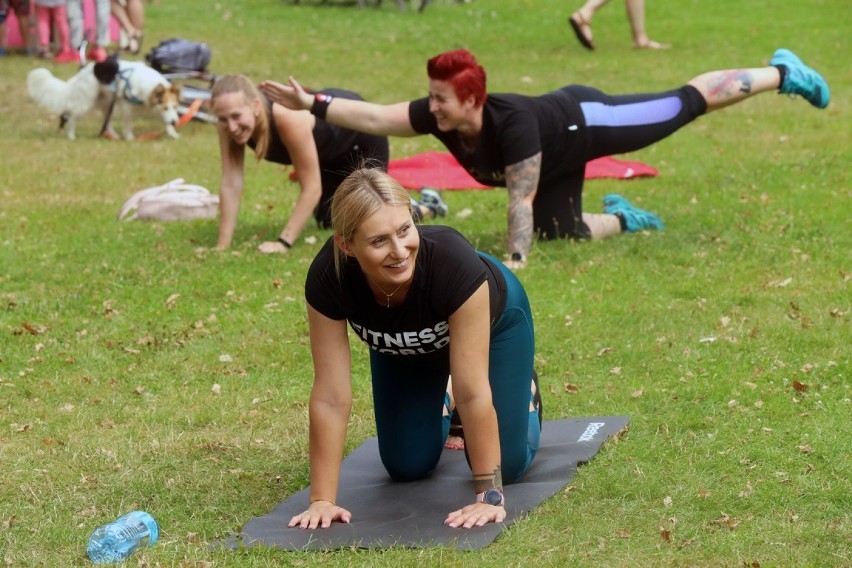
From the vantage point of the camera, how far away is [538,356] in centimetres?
643

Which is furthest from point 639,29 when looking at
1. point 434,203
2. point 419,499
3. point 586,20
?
point 419,499

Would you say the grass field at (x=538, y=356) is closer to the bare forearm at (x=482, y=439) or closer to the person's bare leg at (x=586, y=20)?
the bare forearm at (x=482, y=439)

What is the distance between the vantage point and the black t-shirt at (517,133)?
7711 mm

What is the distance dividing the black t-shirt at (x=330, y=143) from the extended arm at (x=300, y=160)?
0.10 meters

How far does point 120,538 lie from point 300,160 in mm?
4559

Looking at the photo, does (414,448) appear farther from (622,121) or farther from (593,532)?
(622,121)

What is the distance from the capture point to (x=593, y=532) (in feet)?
13.8

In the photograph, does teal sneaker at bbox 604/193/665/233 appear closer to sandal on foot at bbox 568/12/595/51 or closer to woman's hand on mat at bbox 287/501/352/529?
woman's hand on mat at bbox 287/501/352/529

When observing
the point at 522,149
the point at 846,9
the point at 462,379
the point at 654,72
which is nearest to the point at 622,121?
the point at 522,149

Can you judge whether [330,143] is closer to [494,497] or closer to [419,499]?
[419,499]

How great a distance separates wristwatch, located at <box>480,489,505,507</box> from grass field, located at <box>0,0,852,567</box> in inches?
5.3

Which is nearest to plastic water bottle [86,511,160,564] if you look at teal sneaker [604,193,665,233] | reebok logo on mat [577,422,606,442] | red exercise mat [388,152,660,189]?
reebok logo on mat [577,422,606,442]

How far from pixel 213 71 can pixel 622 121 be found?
32.1 ft

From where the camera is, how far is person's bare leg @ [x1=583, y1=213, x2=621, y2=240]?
8562 mm
